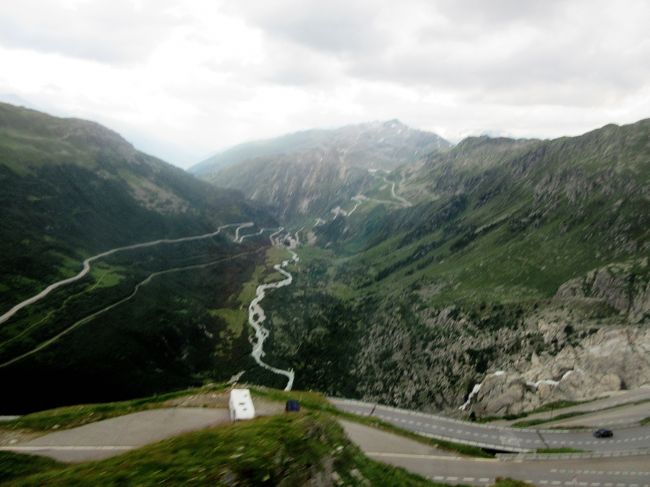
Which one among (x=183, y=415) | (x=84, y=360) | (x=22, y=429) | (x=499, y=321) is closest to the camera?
(x=22, y=429)

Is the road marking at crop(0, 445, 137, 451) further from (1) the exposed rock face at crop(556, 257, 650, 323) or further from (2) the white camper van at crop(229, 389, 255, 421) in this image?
(1) the exposed rock face at crop(556, 257, 650, 323)

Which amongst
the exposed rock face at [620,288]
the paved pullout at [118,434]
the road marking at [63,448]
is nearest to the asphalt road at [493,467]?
the paved pullout at [118,434]

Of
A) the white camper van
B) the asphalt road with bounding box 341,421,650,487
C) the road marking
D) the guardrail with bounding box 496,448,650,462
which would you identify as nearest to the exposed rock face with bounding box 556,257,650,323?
the guardrail with bounding box 496,448,650,462

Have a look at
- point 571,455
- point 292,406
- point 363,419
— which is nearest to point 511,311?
point 571,455

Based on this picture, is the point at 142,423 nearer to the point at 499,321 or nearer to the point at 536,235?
the point at 499,321

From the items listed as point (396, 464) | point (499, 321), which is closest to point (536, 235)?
point (499, 321)

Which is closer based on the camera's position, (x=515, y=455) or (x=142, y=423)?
(x=142, y=423)
